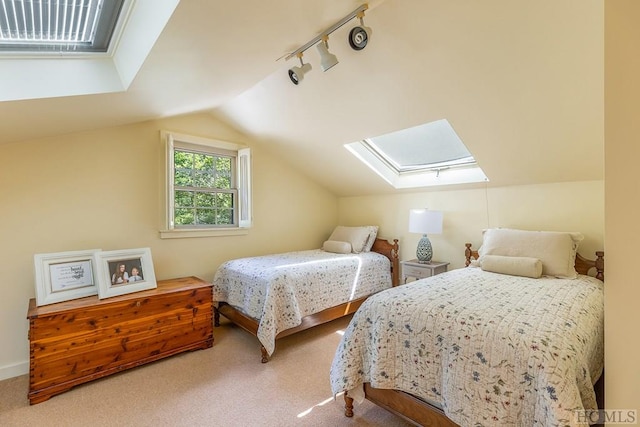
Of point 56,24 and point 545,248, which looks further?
point 545,248

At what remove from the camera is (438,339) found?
1.42m

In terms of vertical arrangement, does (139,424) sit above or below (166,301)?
below

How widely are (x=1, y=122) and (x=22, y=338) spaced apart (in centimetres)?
166

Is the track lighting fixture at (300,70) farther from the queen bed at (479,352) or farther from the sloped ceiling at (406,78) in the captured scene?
the queen bed at (479,352)

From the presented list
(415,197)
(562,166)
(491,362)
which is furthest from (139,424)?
(562,166)

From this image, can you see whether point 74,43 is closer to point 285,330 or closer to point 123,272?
point 123,272

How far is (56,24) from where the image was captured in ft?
4.72

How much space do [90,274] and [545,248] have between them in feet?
12.1

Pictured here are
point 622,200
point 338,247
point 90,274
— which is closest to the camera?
point 622,200

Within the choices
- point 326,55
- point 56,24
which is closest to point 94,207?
point 56,24

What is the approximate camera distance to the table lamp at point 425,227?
3094 millimetres

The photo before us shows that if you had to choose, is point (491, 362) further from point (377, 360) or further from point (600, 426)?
point (600, 426)

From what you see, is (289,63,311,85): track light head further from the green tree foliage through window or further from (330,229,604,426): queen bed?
the green tree foliage through window

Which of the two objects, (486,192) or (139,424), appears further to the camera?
(486,192)
